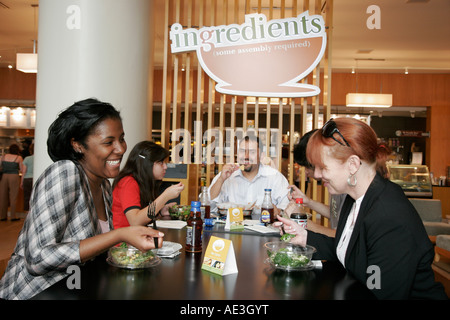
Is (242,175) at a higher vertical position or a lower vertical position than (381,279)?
higher

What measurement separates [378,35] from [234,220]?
569cm

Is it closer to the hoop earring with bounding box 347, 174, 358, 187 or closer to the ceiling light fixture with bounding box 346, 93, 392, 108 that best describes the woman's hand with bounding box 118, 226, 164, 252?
the hoop earring with bounding box 347, 174, 358, 187

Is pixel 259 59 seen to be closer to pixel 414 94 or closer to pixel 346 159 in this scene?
pixel 346 159

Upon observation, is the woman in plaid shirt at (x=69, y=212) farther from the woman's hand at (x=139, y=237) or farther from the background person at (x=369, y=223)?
the background person at (x=369, y=223)

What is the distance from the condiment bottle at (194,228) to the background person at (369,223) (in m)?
0.45

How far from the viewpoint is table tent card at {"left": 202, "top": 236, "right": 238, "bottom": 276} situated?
1596mm

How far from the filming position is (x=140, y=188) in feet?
10.1

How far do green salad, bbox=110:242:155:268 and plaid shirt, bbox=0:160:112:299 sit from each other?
0.15m

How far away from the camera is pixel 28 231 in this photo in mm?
1593

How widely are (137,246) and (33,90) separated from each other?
9.79 m

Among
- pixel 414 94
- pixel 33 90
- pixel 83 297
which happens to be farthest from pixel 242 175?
pixel 33 90

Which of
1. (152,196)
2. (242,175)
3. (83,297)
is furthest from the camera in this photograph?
(242,175)

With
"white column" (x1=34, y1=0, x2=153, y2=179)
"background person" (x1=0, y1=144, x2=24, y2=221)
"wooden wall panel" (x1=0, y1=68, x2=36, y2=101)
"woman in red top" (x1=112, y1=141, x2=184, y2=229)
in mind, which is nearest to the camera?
"woman in red top" (x1=112, y1=141, x2=184, y2=229)

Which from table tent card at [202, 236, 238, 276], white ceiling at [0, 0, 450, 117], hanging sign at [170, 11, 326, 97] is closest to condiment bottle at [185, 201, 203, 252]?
table tent card at [202, 236, 238, 276]
